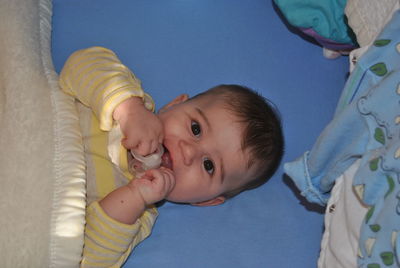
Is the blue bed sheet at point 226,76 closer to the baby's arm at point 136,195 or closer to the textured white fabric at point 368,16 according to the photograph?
the baby's arm at point 136,195

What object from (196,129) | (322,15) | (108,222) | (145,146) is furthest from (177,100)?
(322,15)

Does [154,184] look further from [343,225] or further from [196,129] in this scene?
[343,225]

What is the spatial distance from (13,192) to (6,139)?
0.41 ft

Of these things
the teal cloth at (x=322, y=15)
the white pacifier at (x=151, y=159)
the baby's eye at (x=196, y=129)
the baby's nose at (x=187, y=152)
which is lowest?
the white pacifier at (x=151, y=159)

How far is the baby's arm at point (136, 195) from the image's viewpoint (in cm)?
118

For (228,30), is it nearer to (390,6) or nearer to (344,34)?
(344,34)

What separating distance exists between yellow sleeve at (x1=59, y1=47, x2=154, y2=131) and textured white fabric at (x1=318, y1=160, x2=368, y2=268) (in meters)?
0.52

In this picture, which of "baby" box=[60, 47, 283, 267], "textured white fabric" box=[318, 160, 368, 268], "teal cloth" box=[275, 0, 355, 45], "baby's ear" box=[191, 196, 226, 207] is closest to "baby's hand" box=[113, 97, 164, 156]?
"baby" box=[60, 47, 283, 267]

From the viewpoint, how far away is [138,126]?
46.1 inches

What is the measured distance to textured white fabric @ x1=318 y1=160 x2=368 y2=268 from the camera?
98cm

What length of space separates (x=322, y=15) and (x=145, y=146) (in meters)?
0.70

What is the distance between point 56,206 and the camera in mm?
1119

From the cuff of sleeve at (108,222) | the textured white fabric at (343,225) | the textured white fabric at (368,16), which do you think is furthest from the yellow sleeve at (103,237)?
the textured white fabric at (368,16)

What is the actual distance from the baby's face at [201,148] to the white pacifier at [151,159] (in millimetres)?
26
